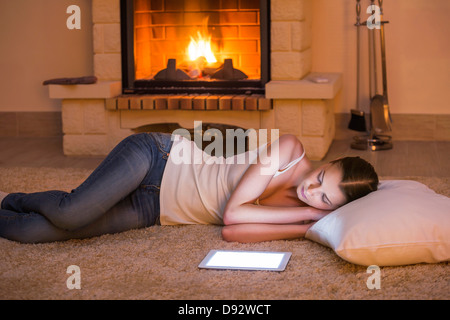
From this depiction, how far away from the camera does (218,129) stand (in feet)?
12.9

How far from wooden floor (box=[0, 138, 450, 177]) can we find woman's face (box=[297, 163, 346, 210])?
4.12ft

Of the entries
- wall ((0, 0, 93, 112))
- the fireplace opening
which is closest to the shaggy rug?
the fireplace opening

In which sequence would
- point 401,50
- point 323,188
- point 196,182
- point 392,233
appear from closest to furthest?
point 392,233 < point 323,188 < point 196,182 < point 401,50

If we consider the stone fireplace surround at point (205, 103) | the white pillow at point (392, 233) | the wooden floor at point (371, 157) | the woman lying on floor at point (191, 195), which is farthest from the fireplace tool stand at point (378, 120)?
the white pillow at point (392, 233)

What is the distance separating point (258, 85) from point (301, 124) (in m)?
0.35

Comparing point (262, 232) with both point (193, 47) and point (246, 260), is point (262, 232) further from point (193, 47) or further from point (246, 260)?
point (193, 47)

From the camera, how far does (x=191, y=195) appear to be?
6.86 feet

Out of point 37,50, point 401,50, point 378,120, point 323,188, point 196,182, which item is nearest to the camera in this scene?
point 323,188

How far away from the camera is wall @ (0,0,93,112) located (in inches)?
170

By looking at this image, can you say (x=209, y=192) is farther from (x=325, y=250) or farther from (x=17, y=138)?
(x=17, y=138)

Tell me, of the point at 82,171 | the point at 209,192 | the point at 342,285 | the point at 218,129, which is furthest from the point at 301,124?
the point at 342,285

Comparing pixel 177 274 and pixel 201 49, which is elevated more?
pixel 201 49

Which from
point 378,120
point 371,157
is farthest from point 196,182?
point 378,120

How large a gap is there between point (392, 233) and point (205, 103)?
6.30ft
